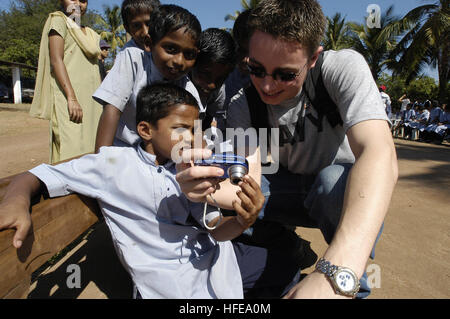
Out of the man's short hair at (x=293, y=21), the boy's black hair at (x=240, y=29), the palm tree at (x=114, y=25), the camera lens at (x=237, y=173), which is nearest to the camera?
the camera lens at (x=237, y=173)

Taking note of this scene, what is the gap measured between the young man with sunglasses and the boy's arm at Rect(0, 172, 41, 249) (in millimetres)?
579

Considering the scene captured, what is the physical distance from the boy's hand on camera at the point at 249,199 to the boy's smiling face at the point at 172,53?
3.69 feet

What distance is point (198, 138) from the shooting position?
176 centimetres

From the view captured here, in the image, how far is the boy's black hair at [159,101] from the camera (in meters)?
1.71

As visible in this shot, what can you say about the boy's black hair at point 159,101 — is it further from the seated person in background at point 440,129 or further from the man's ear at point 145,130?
the seated person in background at point 440,129

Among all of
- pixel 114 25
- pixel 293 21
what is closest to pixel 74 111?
pixel 293 21

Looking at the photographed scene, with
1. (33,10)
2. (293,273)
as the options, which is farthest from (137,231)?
(33,10)

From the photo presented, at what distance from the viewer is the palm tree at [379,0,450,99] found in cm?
1337

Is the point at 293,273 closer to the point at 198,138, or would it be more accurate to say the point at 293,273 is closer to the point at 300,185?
the point at 300,185

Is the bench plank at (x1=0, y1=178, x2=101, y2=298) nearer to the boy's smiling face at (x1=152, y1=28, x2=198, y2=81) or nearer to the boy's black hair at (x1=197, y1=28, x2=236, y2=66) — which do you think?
the boy's smiling face at (x1=152, y1=28, x2=198, y2=81)

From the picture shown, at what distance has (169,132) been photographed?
5.48 feet

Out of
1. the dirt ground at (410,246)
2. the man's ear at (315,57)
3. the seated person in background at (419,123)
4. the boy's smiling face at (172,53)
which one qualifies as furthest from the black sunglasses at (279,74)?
the seated person in background at (419,123)

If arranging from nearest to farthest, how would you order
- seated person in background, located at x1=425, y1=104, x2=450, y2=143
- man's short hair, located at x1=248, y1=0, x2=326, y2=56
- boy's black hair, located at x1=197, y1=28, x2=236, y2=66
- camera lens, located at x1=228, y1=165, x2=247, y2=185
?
camera lens, located at x1=228, y1=165, x2=247, y2=185, man's short hair, located at x1=248, y1=0, x2=326, y2=56, boy's black hair, located at x1=197, y1=28, x2=236, y2=66, seated person in background, located at x1=425, y1=104, x2=450, y2=143

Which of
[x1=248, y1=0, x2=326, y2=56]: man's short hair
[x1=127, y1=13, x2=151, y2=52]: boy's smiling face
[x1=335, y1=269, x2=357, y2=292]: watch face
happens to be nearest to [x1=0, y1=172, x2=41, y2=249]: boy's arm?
[x1=335, y1=269, x2=357, y2=292]: watch face
